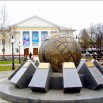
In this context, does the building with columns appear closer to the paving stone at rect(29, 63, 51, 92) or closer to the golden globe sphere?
the golden globe sphere

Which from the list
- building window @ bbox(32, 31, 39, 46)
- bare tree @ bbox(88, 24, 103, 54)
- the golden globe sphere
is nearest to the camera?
the golden globe sphere

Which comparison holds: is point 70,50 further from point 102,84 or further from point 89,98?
point 89,98

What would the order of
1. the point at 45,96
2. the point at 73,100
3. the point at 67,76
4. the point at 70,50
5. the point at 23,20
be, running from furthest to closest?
1. the point at 23,20
2. the point at 70,50
3. the point at 67,76
4. the point at 45,96
5. the point at 73,100

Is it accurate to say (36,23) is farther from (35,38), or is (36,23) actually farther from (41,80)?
(41,80)

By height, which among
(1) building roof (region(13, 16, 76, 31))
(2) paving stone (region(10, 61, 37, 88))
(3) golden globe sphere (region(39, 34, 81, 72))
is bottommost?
(2) paving stone (region(10, 61, 37, 88))

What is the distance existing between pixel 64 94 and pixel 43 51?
8.98 ft

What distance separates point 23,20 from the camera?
7088 cm

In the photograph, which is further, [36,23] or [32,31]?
[36,23]

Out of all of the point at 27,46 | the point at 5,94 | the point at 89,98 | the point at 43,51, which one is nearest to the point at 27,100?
the point at 5,94

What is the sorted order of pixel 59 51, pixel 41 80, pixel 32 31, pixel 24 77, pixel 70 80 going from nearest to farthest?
1. pixel 70 80
2. pixel 41 80
3. pixel 24 77
4. pixel 59 51
5. pixel 32 31

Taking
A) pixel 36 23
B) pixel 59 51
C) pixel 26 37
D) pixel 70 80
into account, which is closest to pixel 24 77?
pixel 59 51

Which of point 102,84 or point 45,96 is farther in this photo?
point 102,84

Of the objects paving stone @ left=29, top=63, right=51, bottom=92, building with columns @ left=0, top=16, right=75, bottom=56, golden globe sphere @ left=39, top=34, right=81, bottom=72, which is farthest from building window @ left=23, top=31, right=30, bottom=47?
paving stone @ left=29, top=63, right=51, bottom=92

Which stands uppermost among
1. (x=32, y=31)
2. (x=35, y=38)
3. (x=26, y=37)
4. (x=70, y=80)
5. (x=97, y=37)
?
(x=32, y=31)
